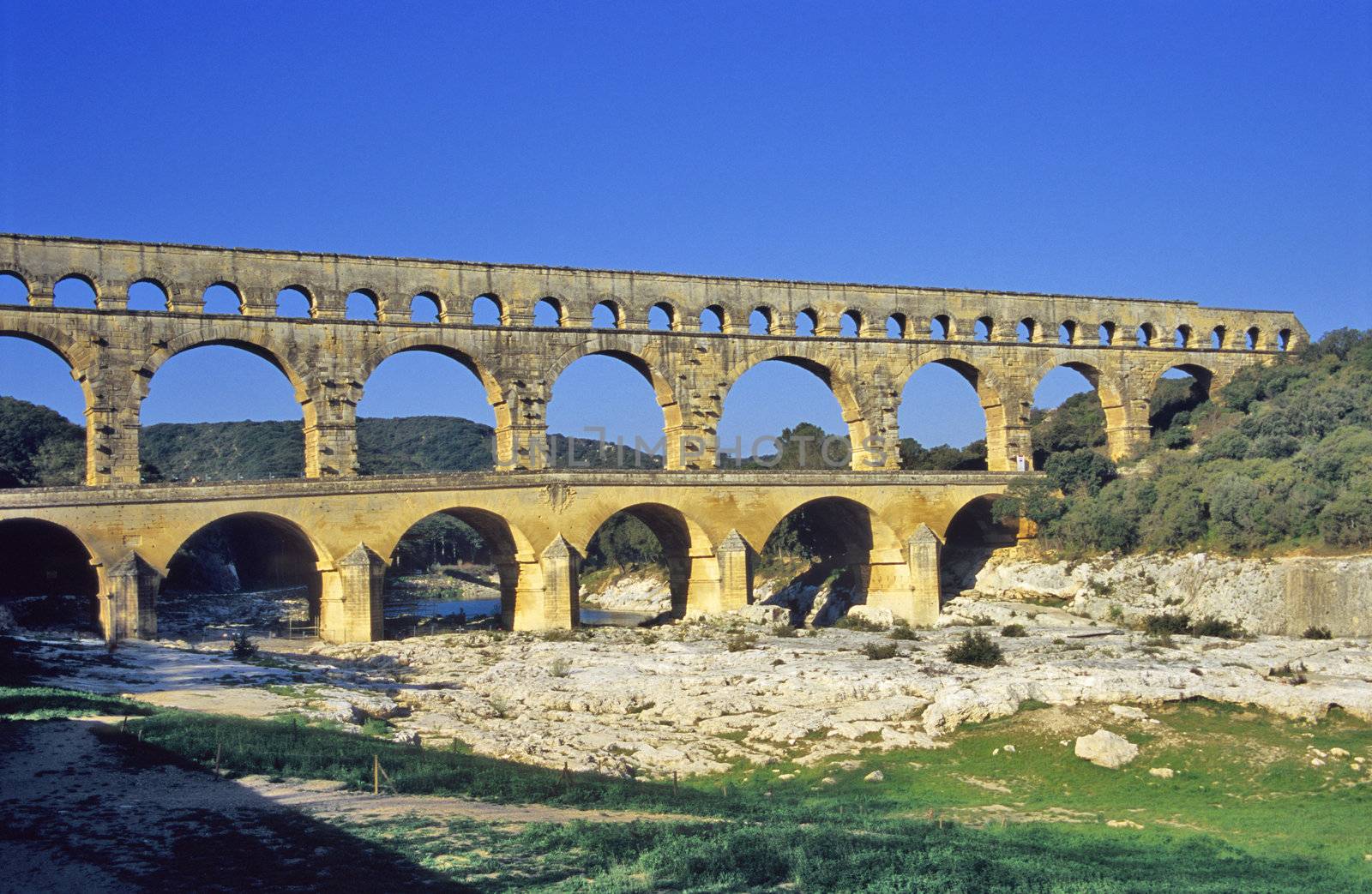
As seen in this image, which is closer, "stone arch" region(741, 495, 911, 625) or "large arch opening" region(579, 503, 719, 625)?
"large arch opening" region(579, 503, 719, 625)

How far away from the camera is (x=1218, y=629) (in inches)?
1304

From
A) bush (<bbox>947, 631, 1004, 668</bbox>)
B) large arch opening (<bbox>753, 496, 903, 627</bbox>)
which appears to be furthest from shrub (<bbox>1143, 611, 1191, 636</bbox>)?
large arch opening (<bbox>753, 496, 903, 627</bbox>)

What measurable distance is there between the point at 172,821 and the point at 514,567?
26110mm

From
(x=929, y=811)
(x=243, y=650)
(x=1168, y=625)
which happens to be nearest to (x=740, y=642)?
(x=1168, y=625)

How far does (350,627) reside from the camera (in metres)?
35.1

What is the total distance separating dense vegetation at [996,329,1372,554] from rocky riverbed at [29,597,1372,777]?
4.95 meters

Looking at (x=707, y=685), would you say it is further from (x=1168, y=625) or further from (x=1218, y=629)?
(x=1218, y=629)

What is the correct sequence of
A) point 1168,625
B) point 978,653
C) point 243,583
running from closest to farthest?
1. point 978,653
2. point 1168,625
3. point 243,583

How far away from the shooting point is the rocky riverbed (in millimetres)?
22375

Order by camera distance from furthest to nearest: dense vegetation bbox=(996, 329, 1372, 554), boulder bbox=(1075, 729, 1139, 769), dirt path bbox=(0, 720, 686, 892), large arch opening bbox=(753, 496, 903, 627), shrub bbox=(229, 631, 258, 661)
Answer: large arch opening bbox=(753, 496, 903, 627)
dense vegetation bbox=(996, 329, 1372, 554)
shrub bbox=(229, 631, 258, 661)
boulder bbox=(1075, 729, 1139, 769)
dirt path bbox=(0, 720, 686, 892)

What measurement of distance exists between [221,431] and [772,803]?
471 ft

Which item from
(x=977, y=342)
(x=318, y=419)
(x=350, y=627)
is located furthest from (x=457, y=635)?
(x=977, y=342)

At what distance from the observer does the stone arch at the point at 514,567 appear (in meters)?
37.6

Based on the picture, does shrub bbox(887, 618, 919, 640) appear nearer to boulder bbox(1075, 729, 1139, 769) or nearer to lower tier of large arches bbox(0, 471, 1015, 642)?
lower tier of large arches bbox(0, 471, 1015, 642)
